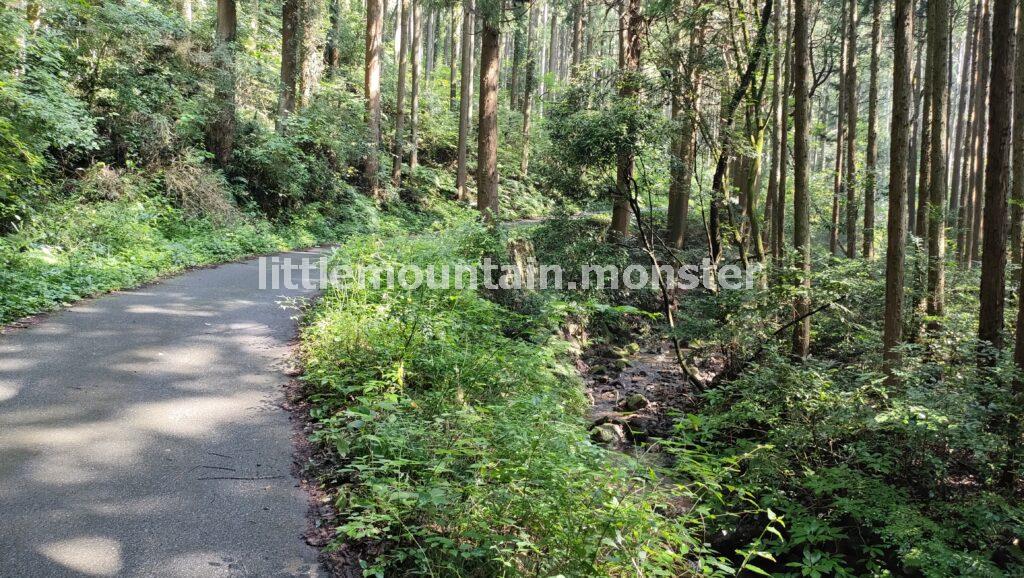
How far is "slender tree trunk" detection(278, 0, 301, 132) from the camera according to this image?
19828 mm

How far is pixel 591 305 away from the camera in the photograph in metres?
8.20

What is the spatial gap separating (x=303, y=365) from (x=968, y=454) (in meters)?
7.28

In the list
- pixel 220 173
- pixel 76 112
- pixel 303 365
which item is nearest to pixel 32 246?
pixel 76 112

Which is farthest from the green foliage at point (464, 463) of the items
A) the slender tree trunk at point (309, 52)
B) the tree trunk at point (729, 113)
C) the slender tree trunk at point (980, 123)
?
the slender tree trunk at point (980, 123)

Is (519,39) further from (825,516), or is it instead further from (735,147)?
(825,516)

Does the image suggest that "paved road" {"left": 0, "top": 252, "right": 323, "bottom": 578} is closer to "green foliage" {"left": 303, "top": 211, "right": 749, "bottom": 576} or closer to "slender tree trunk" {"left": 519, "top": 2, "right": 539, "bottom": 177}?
"green foliage" {"left": 303, "top": 211, "right": 749, "bottom": 576}

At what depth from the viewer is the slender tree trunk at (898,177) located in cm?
758

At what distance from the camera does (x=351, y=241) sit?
38.9 feet

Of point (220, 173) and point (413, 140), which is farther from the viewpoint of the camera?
point (413, 140)

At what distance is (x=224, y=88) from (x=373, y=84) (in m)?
6.77

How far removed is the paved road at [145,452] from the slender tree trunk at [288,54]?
45.3 feet

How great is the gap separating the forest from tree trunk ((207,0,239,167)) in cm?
7

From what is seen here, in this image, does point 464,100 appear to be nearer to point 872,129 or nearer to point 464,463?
point 872,129

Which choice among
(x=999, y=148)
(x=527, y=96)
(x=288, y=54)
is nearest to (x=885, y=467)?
(x=999, y=148)
